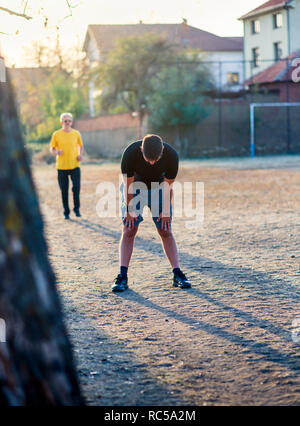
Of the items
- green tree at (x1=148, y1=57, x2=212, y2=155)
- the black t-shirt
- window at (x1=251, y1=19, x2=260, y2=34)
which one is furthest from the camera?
window at (x1=251, y1=19, x2=260, y2=34)

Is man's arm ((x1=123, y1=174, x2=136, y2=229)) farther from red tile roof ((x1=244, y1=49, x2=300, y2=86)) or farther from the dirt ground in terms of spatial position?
red tile roof ((x1=244, y1=49, x2=300, y2=86))

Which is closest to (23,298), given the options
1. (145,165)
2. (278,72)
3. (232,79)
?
(145,165)

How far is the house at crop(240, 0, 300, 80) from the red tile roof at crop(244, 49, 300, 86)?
1.85 m

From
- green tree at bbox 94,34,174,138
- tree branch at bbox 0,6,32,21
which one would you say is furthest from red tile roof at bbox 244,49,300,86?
tree branch at bbox 0,6,32,21

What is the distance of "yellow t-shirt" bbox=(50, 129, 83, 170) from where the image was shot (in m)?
12.2

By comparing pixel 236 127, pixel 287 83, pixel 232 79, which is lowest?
pixel 236 127

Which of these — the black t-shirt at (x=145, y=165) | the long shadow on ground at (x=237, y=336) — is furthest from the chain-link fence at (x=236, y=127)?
the long shadow on ground at (x=237, y=336)

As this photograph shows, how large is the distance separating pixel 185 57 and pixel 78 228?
32.8 m

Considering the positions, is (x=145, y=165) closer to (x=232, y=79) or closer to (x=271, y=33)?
(x=232, y=79)

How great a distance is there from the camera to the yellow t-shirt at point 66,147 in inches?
480

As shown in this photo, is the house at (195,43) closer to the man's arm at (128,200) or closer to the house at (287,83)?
the house at (287,83)

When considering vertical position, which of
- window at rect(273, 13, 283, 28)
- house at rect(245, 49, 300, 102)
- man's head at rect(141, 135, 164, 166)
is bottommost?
man's head at rect(141, 135, 164, 166)

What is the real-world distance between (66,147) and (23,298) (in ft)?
32.8

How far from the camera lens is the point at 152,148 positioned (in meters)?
5.96
